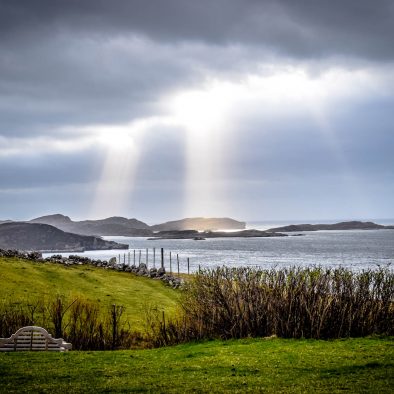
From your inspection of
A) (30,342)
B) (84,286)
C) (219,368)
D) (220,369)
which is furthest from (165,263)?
(220,369)

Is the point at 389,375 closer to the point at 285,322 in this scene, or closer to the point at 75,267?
the point at 285,322

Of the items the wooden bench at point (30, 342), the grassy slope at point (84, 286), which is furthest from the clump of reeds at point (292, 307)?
the grassy slope at point (84, 286)

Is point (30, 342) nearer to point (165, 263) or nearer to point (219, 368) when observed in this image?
point (219, 368)

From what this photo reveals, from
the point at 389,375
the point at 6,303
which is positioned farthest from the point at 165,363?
the point at 6,303

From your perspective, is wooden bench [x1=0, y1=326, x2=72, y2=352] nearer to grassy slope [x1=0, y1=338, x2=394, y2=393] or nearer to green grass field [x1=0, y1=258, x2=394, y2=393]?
green grass field [x1=0, y1=258, x2=394, y2=393]

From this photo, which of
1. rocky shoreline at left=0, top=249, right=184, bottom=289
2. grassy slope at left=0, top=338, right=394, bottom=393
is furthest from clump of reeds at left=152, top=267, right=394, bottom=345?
rocky shoreline at left=0, top=249, right=184, bottom=289

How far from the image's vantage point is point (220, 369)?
13.8 m

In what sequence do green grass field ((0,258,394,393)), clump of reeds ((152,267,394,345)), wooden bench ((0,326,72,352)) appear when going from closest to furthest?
green grass field ((0,258,394,393)) → wooden bench ((0,326,72,352)) → clump of reeds ((152,267,394,345))

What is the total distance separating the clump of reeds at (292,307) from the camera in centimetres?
1902

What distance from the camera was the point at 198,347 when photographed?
19094 millimetres

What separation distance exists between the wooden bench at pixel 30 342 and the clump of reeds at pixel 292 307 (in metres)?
4.49

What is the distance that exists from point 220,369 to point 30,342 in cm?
734

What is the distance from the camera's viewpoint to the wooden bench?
1772 centimetres

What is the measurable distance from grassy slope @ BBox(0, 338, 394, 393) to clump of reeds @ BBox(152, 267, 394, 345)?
110cm
